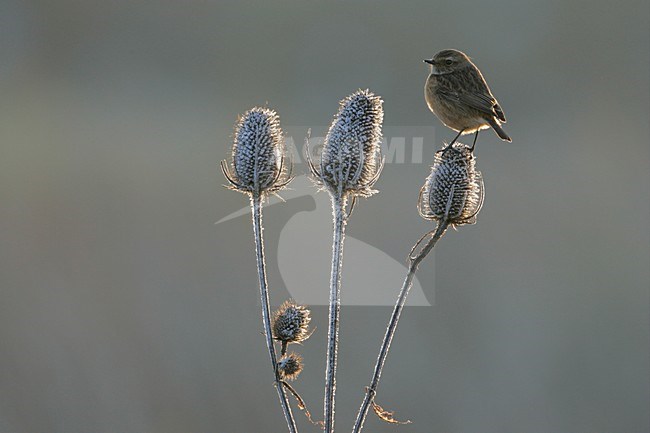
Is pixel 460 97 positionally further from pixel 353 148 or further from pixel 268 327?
pixel 268 327

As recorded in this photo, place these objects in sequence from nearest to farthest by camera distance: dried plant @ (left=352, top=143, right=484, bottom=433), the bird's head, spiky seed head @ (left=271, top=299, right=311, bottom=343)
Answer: spiky seed head @ (left=271, top=299, right=311, bottom=343), dried plant @ (left=352, top=143, right=484, bottom=433), the bird's head

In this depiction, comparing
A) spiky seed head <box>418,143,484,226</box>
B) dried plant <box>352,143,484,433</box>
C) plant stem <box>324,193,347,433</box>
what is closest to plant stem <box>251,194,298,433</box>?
plant stem <box>324,193,347,433</box>

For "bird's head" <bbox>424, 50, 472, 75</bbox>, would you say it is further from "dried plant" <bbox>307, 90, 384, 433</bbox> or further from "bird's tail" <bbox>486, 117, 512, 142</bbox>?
"dried plant" <bbox>307, 90, 384, 433</bbox>

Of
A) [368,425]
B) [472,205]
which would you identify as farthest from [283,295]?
[472,205]

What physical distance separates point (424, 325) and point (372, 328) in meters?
0.66

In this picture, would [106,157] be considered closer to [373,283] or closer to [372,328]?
[372,328]

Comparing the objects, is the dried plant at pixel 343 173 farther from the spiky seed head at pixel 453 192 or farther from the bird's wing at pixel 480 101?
the bird's wing at pixel 480 101

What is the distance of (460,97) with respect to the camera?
14.5 ft

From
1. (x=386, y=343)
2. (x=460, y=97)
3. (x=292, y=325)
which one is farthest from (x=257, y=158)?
(x=460, y=97)

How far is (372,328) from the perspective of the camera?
8.56 metres

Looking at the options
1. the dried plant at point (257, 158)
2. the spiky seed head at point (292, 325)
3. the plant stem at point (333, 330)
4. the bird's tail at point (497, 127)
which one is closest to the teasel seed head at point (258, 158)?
the dried plant at point (257, 158)

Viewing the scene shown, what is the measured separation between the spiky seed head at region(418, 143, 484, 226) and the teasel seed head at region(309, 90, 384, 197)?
278 mm

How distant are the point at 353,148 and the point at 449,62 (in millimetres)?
1781

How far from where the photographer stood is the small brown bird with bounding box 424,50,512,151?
14.5 feet
